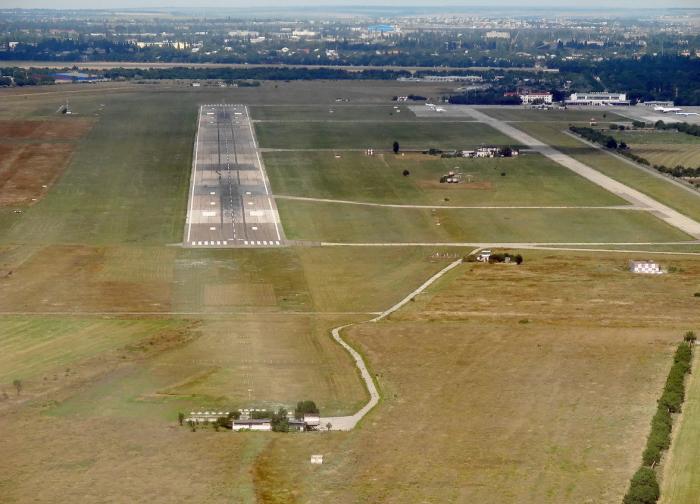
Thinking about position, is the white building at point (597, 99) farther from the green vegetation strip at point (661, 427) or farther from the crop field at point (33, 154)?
the green vegetation strip at point (661, 427)

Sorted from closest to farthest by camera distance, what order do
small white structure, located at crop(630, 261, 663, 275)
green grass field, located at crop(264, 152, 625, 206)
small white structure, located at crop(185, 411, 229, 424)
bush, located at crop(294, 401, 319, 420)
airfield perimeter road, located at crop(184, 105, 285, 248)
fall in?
small white structure, located at crop(185, 411, 229, 424)
bush, located at crop(294, 401, 319, 420)
small white structure, located at crop(630, 261, 663, 275)
airfield perimeter road, located at crop(184, 105, 285, 248)
green grass field, located at crop(264, 152, 625, 206)

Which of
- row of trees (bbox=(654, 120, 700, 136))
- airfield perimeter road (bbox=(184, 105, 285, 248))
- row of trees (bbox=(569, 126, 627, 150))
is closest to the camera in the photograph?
airfield perimeter road (bbox=(184, 105, 285, 248))

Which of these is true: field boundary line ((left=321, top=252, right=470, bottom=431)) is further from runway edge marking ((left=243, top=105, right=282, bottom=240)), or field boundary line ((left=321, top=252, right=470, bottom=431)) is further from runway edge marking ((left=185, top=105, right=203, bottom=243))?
runway edge marking ((left=185, top=105, right=203, bottom=243))

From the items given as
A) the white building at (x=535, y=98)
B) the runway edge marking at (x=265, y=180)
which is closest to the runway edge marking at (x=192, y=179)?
the runway edge marking at (x=265, y=180)

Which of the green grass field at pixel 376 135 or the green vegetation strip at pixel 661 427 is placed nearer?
the green vegetation strip at pixel 661 427

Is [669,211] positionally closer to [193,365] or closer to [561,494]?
[193,365]

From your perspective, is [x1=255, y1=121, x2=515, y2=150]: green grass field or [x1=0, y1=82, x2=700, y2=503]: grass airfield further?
[x1=255, y1=121, x2=515, y2=150]: green grass field

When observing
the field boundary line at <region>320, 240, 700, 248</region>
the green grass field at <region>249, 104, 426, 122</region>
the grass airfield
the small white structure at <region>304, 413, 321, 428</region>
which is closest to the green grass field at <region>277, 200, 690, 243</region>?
the grass airfield

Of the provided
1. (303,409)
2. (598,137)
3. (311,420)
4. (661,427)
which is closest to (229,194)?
(598,137)
